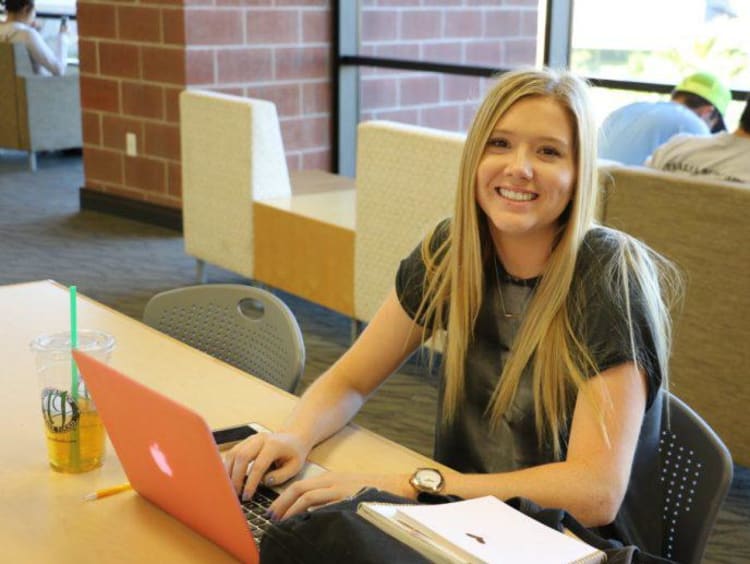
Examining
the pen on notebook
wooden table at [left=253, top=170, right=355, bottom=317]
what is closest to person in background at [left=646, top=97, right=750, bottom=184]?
wooden table at [left=253, top=170, right=355, bottom=317]

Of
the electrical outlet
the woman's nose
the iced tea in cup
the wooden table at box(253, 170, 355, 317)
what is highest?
the woman's nose

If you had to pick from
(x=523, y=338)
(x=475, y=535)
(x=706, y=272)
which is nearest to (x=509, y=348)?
(x=523, y=338)

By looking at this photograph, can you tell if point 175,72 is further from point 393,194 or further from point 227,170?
point 393,194

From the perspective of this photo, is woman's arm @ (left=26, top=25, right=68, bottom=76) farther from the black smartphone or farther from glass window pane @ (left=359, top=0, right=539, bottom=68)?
the black smartphone

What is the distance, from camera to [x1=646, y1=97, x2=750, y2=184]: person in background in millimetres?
3238

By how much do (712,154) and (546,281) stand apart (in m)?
1.86

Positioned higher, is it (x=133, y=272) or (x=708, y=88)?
(x=708, y=88)

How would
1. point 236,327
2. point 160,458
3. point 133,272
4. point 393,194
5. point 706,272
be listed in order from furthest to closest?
point 133,272 < point 393,194 < point 706,272 < point 236,327 < point 160,458

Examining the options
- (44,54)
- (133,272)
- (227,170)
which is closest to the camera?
(227,170)

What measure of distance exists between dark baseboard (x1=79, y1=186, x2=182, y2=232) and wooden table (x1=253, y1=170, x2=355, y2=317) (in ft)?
4.59

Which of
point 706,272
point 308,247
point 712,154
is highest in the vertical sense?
point 712,154

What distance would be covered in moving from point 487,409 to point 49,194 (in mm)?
5572

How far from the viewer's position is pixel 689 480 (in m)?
1.55

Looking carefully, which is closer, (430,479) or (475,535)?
(475,535)
